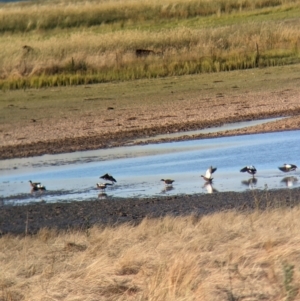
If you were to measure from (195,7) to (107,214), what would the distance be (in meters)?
39.8

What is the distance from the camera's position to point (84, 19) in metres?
47.8

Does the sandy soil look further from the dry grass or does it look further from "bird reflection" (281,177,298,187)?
the dry grass

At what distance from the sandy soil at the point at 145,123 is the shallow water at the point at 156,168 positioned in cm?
83

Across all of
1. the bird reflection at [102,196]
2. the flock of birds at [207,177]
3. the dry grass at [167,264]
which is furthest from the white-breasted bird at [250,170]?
the dry grass at [167,264]

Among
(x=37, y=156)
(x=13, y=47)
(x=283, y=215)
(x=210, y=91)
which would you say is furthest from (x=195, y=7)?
(x=283, y=215)

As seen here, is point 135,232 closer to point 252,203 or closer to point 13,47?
point 252,203

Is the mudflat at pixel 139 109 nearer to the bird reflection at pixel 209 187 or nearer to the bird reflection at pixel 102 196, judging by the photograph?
the bird reflection at pixel 102 196

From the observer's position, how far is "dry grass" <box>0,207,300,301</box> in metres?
5.96

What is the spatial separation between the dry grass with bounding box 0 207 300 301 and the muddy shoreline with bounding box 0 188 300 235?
2.10 metres

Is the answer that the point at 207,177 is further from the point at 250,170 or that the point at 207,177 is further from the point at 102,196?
the point at 102,196

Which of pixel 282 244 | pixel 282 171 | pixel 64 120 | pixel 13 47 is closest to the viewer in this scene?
pixel 282 244

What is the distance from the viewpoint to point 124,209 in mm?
11258

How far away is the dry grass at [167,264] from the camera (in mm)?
5961

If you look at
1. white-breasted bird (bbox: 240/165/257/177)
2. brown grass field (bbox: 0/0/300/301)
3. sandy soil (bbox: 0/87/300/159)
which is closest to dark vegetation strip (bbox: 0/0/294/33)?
brown grass field (bbox: 0/0/300/301)
